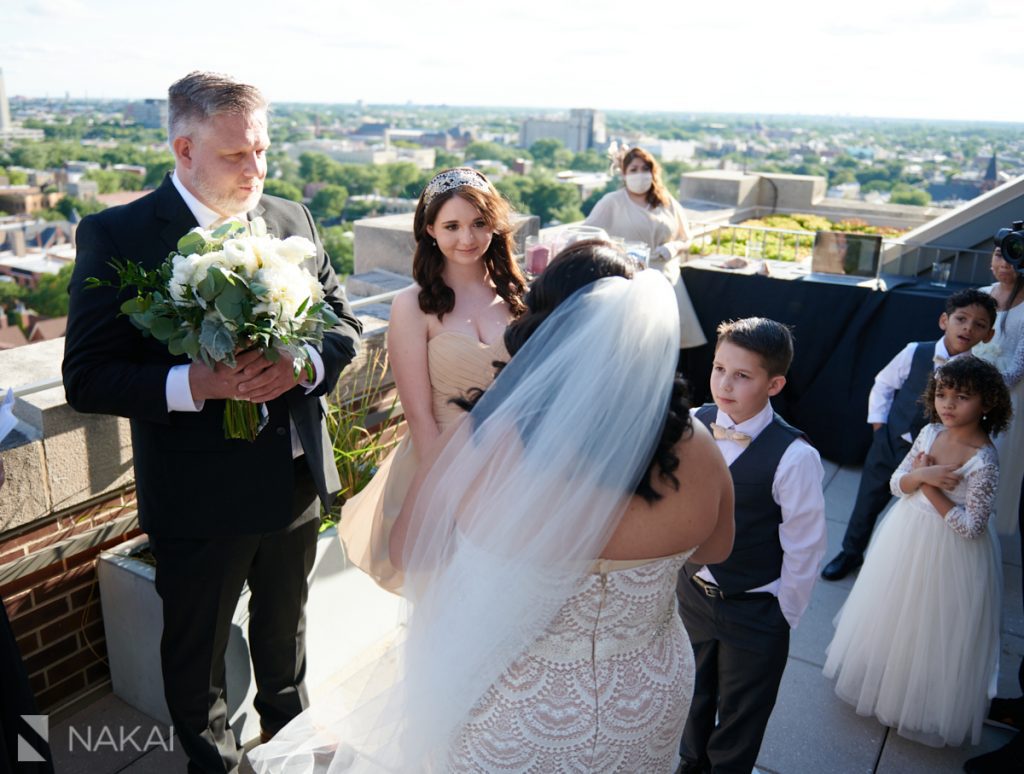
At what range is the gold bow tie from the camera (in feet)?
7.94

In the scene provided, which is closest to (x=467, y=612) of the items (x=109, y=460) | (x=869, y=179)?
(x=109, y=460)

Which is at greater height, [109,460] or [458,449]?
[458,449]

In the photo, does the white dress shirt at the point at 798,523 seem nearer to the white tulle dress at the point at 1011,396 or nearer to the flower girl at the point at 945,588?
the flower girl at the point at 945,588

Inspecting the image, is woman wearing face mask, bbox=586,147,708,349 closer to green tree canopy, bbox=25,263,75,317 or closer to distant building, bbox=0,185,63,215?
green tree canopy, bbox=25,263,75,317

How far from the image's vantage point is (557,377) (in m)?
1.59

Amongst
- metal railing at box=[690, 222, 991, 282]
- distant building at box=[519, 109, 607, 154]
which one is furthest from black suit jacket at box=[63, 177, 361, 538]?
distant building at box=[519, 109, 607, 154]

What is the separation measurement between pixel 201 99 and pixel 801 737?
3.12 metres

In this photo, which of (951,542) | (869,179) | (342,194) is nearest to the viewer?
(951,542)

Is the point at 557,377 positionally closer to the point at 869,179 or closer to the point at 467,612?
the point at 467,612

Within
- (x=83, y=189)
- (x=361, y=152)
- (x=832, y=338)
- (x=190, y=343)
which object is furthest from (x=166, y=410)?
(x=361, y=152)

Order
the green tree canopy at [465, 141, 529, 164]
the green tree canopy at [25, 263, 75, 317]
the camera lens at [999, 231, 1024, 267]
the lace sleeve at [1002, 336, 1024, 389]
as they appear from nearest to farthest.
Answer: the camera lens at [999, 231, 1024, 267] → the lace sleeve at [1002, 336, 1024, 389] → the green tree canopy at [25, 263, 75, 317] → the green tree canopy at [465, 141, 529, 164]

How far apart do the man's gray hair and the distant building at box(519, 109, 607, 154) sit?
205 feet

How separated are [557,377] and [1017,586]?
417 cm

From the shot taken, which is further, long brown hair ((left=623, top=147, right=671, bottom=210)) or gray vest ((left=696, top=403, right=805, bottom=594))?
long brown hair ((left=623, top=147, right=671, bottom=210))
